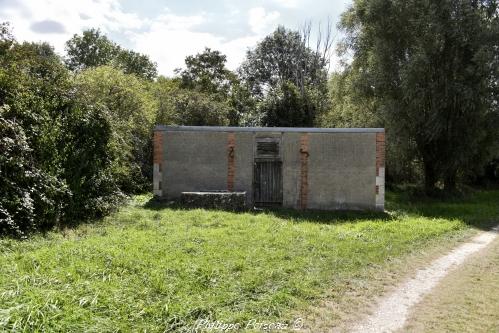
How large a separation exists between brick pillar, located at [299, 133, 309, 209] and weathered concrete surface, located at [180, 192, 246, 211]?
2.38 metres

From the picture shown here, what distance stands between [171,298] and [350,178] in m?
11.1

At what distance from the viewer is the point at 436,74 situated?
2017cm

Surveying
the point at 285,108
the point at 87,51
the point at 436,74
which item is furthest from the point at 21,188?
the point at 87,51

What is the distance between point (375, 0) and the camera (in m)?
20.6

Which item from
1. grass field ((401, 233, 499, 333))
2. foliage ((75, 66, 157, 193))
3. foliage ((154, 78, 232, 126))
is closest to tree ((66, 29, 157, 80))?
foliage ((154, 78, 232, 126))

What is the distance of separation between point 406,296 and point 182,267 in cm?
338

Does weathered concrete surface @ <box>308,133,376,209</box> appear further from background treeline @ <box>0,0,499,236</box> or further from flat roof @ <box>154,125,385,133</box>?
background treeline @ <box>0,0,499,236</box>

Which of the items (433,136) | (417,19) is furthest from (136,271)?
(417,19)

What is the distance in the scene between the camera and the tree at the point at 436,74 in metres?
19.3

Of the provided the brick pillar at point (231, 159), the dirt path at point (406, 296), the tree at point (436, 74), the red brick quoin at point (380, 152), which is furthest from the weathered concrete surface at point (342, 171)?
the tree at point (436, 74)

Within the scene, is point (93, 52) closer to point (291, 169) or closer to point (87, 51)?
point (87, 51)

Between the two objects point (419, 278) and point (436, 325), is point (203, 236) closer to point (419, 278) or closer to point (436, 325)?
point (419, 278)

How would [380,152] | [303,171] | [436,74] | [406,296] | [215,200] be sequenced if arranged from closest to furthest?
[406,296] < [215,200] < [380,152] < [303,171] < [436,74]

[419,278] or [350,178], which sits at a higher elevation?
[350,178]
